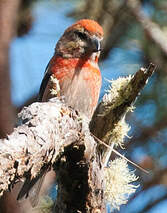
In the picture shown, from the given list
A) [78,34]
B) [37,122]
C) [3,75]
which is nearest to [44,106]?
[37,122]

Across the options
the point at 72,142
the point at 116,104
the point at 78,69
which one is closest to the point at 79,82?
the point at 78,69

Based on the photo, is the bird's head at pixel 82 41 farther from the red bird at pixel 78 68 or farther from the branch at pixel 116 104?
the branch at pixel 116 104

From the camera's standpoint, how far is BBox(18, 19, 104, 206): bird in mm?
3832

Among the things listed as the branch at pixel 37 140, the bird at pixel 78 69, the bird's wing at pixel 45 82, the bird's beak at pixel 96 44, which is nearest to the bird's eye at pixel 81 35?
the bird at pixel 78 69

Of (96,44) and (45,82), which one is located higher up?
(96,44)

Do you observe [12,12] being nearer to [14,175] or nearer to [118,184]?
[118,184]

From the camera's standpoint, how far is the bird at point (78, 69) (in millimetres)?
3832

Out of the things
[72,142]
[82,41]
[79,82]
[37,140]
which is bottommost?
[37,140]

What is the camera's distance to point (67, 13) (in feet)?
17.1

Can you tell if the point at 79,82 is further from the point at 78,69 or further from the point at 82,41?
the point at 82,41

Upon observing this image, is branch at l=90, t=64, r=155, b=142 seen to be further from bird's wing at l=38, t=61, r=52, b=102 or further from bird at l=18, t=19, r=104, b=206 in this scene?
bird's wing at l=38, t=61, r=52, b=102

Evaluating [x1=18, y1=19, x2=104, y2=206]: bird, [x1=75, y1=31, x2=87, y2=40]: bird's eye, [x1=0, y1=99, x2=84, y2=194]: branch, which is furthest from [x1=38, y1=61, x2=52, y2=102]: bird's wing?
[x1=0, y1=99, x2=84, y2=194]: branch

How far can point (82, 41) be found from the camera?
4.17 metres

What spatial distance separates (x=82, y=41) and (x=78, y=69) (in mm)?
282
